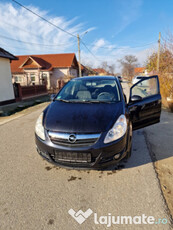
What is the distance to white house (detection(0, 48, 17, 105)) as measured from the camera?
9414 millimetres

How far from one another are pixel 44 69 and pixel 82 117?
927 inches

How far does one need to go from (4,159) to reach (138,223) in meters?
2.78

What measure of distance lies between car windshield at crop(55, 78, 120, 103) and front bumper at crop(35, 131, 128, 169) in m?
1.07

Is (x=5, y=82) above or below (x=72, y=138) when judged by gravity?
above

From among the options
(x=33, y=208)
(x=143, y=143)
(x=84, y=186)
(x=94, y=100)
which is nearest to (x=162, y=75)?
(x=143, y=143)

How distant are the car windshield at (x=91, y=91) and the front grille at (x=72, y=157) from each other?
4.03ft

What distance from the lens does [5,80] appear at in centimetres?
979

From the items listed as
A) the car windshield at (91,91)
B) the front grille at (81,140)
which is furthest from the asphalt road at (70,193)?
the car windshield at (91,91)

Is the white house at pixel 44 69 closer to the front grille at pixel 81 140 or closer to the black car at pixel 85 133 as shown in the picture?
the black car at pixel 85 133
